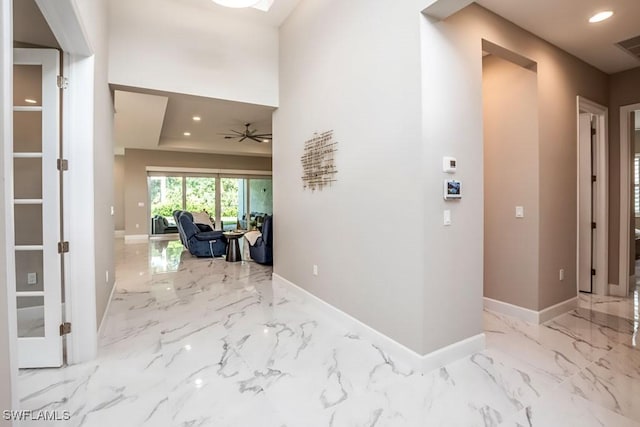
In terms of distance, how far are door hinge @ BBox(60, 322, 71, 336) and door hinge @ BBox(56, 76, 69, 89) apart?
1.74 meters

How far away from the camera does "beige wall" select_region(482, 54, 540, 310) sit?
3123mm

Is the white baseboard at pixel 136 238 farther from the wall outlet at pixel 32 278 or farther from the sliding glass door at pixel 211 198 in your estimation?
the wall outlet at pixel 32 278

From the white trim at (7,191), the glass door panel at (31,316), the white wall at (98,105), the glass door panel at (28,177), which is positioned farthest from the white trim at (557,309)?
the glass door panel at (28,177)

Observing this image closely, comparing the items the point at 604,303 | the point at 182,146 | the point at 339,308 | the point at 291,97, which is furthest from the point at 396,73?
the point at 182,146

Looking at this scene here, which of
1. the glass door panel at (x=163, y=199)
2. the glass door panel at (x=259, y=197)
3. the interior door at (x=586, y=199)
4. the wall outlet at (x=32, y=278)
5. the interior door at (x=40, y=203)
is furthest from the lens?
the glass door panel at (x=259, y=197)

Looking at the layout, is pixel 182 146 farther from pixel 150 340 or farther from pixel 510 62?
pixel 510 62

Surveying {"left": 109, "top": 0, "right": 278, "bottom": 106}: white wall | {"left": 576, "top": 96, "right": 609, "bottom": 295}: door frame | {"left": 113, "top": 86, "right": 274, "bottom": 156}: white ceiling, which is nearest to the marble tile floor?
{"left": 576, "top": 96, "right": 609, "bottom": 295}: door frame

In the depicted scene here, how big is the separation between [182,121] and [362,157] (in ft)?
19.4

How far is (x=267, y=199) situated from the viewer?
12.1 m

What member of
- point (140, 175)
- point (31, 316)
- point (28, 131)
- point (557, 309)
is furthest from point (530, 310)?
point (140, 175)

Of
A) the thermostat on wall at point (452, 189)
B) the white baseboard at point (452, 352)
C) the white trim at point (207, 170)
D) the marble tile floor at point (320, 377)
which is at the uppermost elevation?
the white trim at point (207, 170)

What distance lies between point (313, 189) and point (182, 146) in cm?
765

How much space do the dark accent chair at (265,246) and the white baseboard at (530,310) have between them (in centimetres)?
366

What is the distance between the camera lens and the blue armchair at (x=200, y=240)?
691 centimetres
